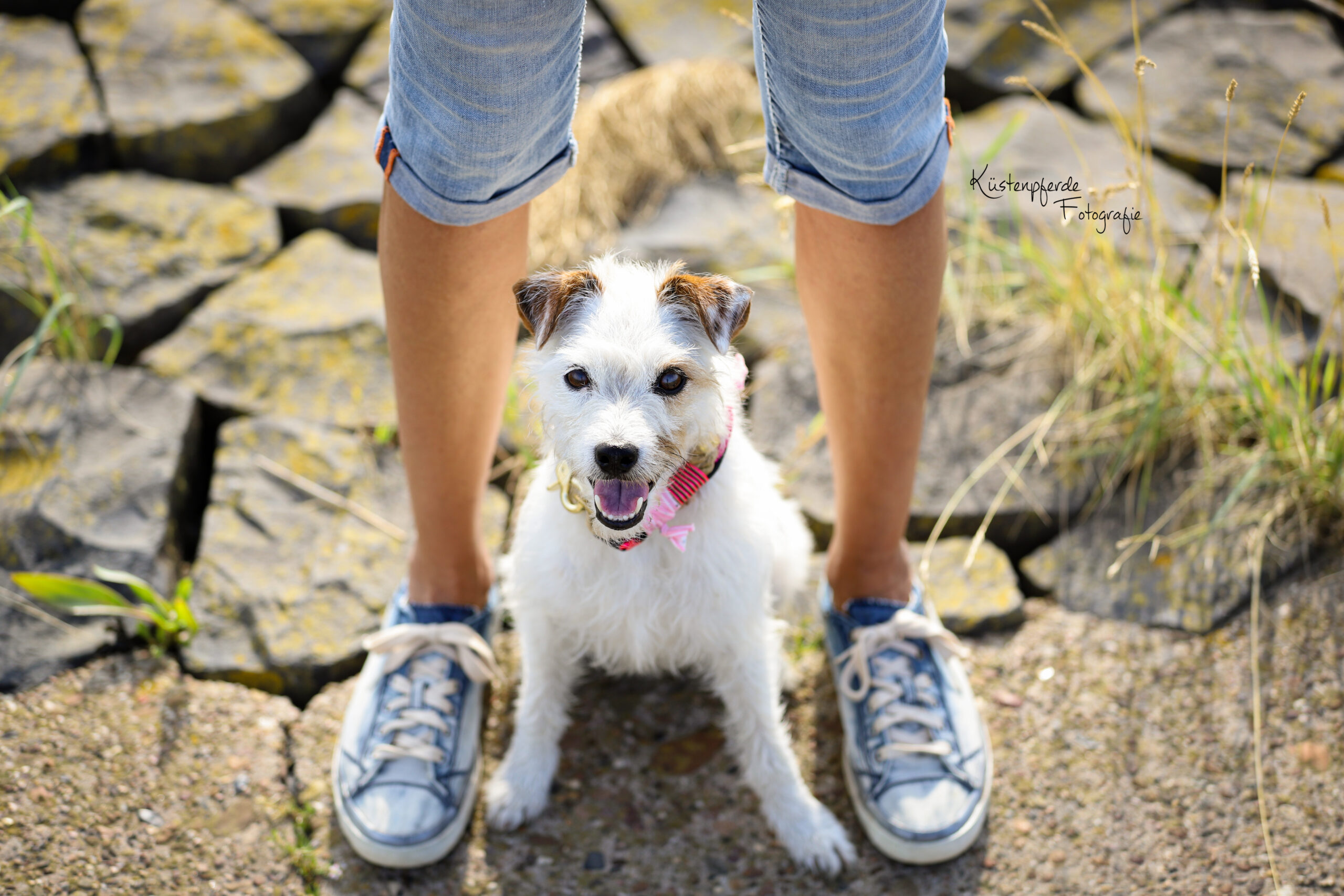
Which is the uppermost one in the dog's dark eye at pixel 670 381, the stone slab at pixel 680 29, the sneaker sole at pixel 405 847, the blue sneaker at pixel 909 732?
the dog's dark eye at pixel 670 381

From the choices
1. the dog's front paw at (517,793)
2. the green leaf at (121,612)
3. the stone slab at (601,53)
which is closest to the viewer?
the dog's front paw at (517,793)

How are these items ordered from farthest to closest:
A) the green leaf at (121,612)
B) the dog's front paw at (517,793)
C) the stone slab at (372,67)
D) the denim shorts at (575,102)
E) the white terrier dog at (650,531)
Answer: the stone slab at (372,67)
the green leaf at (121,612)
the dog's front paw at (517,793)
the white terrier dog at (650,531)
the denim shorts at (575,102)

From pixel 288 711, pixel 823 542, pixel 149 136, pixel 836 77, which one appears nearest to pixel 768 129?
pixel 836 77

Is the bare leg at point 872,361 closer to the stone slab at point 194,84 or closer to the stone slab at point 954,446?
the stone slab at point 954,446

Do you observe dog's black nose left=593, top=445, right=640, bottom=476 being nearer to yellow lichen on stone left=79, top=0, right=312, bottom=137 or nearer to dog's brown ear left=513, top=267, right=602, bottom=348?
dog's brown ear left=513, top=267, right=602, bottom=348

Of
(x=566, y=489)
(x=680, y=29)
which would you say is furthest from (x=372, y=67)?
(x=566, y=489)

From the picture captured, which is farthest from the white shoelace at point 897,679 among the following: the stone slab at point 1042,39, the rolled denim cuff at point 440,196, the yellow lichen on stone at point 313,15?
the yellow lichen on stone at point 313,15

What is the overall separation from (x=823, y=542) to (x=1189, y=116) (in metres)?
2.93

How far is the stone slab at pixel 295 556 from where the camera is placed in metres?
2.62

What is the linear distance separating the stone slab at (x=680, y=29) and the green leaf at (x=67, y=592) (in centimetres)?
358

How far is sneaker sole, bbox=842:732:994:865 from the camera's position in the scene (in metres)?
2.16

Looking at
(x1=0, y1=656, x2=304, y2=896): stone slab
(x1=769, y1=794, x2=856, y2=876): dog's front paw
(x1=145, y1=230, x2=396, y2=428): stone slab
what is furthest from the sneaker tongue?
(x1=145, y1=230, x2=396, y2=428): stone slab

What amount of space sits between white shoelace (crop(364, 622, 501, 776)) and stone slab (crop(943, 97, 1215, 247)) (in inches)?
103

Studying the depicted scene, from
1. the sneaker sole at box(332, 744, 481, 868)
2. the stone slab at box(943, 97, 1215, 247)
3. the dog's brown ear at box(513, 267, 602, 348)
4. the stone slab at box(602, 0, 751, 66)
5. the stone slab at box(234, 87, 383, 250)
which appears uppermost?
the dog's brown ear at box(513, 267, 602, 348)
